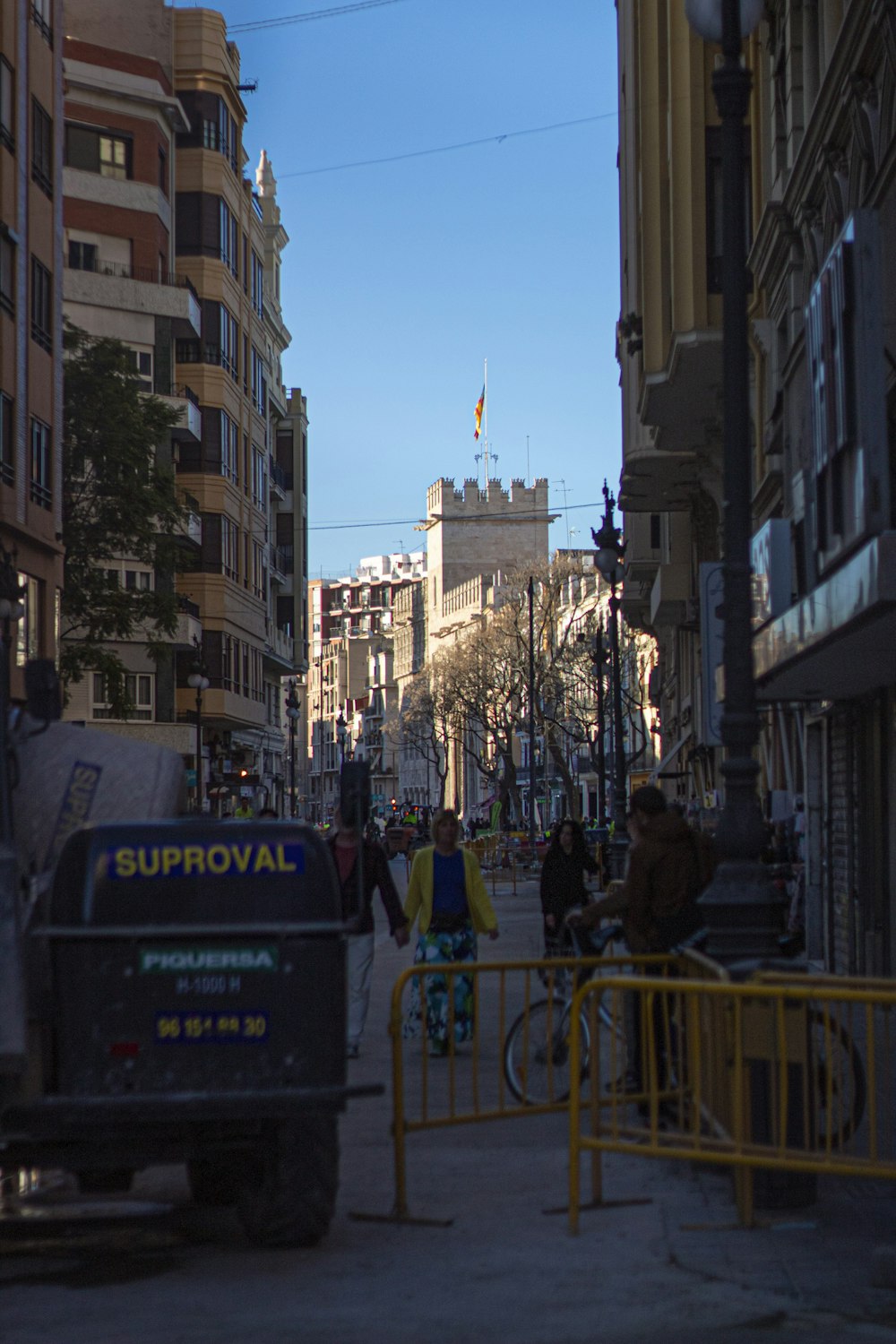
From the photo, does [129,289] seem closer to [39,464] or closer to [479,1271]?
[39,464]

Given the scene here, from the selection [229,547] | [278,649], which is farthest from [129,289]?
[278,649]

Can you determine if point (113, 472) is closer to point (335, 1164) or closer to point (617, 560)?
point (617, 560)

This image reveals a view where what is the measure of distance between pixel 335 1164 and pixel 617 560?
2655 centimetres

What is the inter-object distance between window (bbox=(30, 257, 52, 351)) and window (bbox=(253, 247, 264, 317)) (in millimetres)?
33051

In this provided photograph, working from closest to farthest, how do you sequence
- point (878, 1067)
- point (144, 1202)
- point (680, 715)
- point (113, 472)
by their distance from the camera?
1. point (878, 1067)
2. point (144, 1202)
3. point (113, 472)
4. point (680, 715)

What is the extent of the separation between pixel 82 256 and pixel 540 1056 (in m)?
47.8

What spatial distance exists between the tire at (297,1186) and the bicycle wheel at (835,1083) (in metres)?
1.95

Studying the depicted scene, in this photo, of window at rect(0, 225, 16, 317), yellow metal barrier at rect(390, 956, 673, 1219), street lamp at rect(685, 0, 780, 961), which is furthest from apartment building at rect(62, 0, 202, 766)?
street lamp at rect(685, 0, 780, 961)

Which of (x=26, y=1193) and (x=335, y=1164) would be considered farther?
(x=26, y=1193)

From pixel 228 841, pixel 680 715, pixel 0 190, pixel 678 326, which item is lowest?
pixel 228 841

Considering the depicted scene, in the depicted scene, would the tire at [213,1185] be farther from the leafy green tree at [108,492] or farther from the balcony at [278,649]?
the balcony at [278,649]

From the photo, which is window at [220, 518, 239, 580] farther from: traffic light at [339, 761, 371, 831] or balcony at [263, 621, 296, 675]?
traffic light at [339, 761, 371, 831]

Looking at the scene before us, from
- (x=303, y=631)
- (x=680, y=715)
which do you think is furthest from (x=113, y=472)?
(x=303, y=631)

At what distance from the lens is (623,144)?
4191 cm
